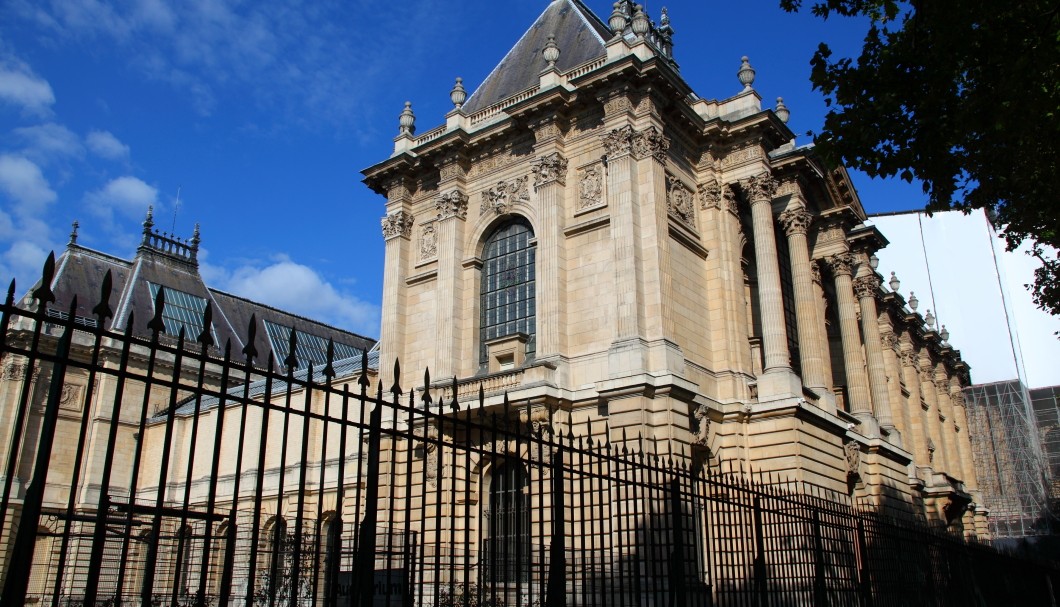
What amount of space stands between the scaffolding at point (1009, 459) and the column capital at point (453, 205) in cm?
3460

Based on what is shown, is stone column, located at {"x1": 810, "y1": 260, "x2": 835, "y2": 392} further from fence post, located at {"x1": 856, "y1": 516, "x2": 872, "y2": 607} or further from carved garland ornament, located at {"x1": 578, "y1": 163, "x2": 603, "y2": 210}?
fence post, located at {"x1": 856, "y1": 516, "x2": 872, "y2": 607}

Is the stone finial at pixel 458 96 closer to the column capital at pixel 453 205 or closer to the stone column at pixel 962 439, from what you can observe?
the column capital at pixel 453 205

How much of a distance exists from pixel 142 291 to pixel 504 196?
28968 mm

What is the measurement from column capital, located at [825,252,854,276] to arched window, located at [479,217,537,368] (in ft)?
36.5

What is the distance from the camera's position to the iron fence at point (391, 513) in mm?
4637

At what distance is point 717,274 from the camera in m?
22.9

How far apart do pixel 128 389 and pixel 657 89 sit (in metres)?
31.2

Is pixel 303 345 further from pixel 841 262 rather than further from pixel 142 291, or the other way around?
pixel 841 262

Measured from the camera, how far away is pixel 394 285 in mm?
25094

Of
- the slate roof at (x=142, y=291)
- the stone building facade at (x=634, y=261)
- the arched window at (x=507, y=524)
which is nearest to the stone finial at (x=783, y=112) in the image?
the stone building facade at (x=634, y=261)

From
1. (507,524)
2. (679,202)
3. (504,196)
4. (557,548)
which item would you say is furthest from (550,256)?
(557,548)

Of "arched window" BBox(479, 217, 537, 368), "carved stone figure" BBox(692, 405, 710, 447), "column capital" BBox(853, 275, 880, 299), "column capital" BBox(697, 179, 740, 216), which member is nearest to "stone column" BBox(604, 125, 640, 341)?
"carved stone figure" BBox(692, 405, 710, 447)

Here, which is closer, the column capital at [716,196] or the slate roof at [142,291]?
the column capital at [716,196]

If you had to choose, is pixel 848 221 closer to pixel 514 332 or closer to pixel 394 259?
pixel 514 332
